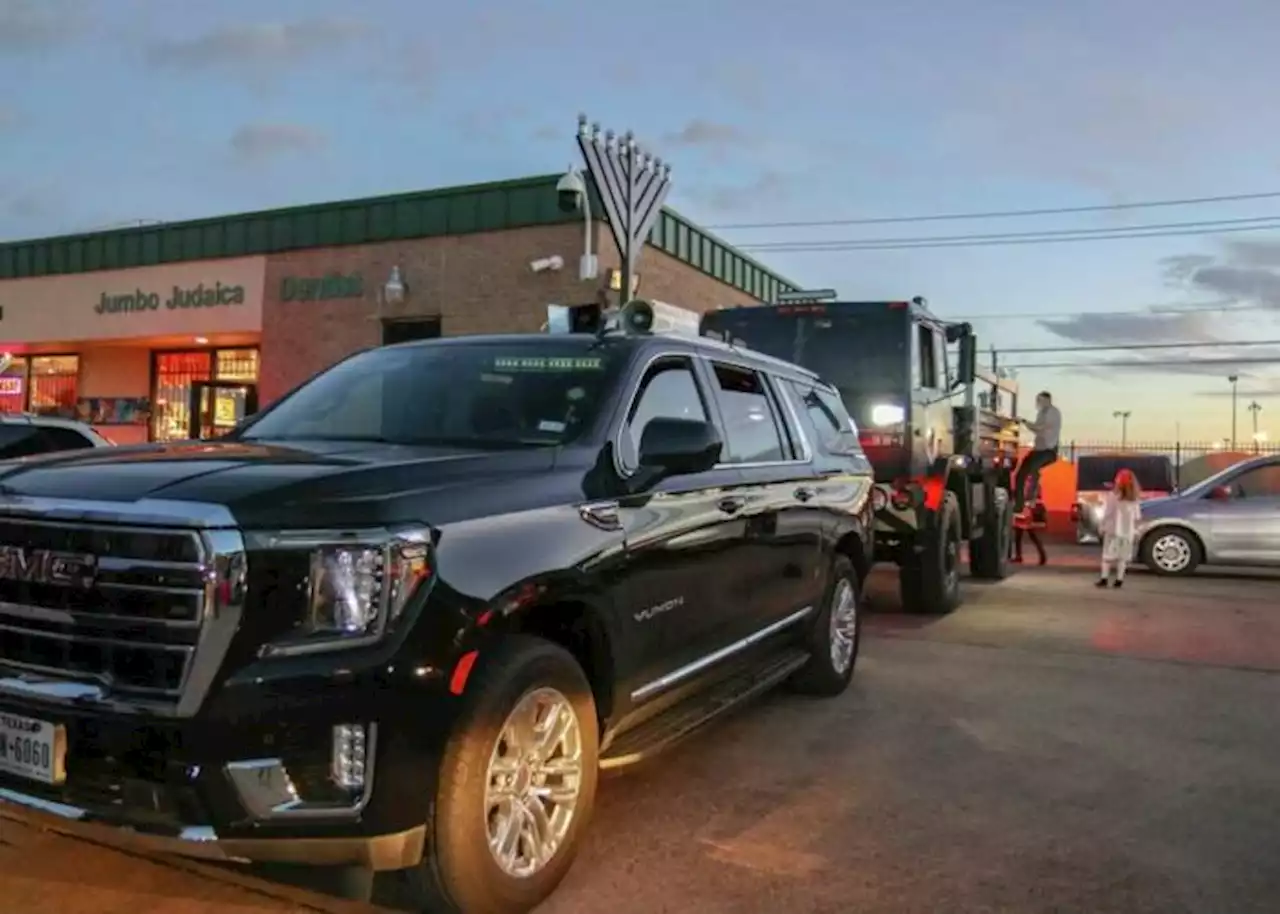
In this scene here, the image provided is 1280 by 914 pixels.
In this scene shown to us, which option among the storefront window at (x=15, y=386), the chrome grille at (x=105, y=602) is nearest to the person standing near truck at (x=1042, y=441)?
the chrome grille at (x=105, y=602)

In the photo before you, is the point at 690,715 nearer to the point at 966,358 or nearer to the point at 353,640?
the point at 353,640

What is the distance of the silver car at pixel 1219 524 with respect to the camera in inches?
585

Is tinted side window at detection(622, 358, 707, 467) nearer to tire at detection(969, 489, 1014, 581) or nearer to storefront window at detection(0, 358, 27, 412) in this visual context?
tire at detection(969, 489, 1014, 581)

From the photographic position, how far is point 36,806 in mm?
3080

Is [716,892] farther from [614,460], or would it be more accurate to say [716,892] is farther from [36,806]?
[36,806]

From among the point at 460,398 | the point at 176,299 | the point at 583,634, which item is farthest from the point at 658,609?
the point at 176,299

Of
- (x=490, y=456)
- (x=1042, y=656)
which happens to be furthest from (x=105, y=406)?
(x=490, y=456)

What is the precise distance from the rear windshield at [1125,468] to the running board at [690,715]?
17.2m

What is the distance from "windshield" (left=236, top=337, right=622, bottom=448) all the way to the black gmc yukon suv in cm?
4

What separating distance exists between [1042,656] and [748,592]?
13.6ft

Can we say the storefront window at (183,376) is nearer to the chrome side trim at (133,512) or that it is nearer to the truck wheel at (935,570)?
the truck wheel at (935,570)

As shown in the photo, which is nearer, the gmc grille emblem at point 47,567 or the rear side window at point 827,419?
the gmc grille emblem at point 47,567

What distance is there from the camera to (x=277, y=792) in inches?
116

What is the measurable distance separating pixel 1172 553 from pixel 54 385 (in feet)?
72.9
